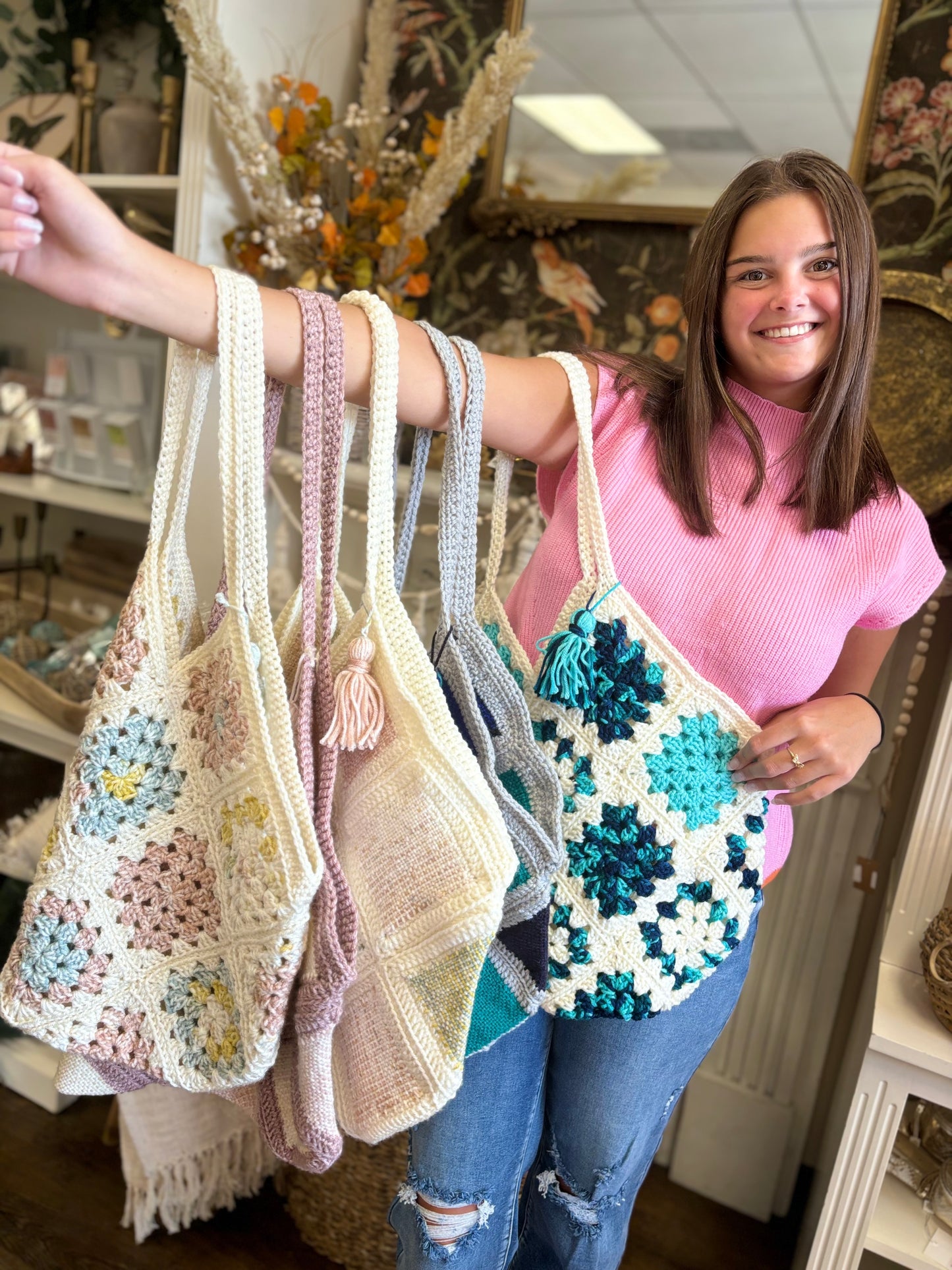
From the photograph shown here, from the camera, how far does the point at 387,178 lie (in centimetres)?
151

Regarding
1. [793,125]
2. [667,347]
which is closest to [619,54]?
[793,125]

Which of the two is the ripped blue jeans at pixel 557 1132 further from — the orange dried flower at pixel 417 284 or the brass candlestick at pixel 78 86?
the brass candlestick at pixel 78 86

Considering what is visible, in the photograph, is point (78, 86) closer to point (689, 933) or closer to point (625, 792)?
point (625, 792)

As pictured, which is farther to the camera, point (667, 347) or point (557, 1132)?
point (667, 347)

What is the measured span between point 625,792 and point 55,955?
20.0 inches

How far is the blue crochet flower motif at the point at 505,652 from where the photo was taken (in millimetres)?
872

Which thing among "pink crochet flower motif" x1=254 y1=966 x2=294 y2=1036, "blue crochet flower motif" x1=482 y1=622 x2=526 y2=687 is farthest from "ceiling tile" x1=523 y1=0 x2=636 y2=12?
"pink crochet flower motif" x1=254 y1=966 x2=294 y2=1036

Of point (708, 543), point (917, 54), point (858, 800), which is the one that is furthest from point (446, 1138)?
point (917, 54)

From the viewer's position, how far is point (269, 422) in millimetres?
743

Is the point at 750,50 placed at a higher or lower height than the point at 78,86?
higher

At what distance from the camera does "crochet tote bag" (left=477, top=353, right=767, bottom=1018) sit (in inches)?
33.5

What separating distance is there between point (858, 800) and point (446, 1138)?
88cm

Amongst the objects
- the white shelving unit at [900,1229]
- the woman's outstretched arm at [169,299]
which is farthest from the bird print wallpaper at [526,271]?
the white shelving unit at [900,1229]

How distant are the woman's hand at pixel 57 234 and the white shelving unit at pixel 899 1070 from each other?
104cm
